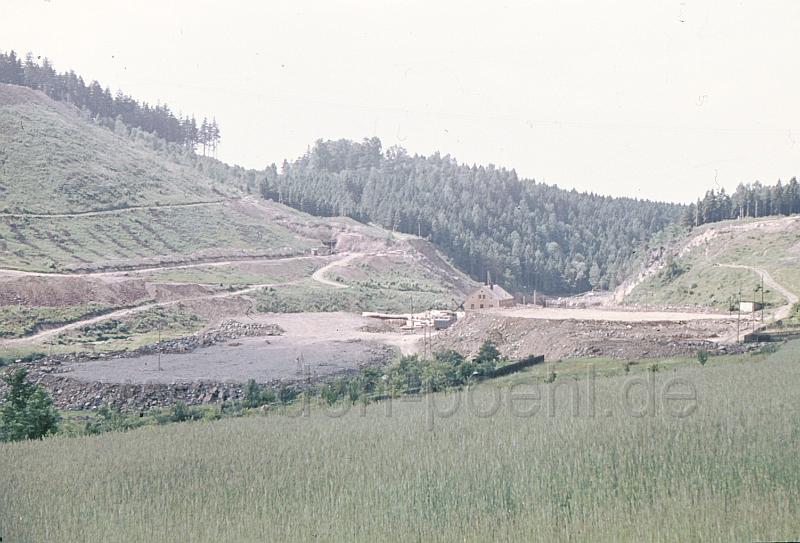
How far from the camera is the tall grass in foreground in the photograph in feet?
32.9

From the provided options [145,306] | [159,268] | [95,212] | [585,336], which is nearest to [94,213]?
[95,212]

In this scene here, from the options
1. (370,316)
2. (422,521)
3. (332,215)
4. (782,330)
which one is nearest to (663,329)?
(782,330)

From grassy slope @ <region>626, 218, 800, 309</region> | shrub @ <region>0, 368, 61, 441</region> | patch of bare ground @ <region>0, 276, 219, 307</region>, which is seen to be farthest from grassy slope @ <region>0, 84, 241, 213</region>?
shrub @ <region>0, 368, 61, 441</region>

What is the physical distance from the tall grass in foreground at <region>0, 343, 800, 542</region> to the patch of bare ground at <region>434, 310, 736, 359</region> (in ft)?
79.9

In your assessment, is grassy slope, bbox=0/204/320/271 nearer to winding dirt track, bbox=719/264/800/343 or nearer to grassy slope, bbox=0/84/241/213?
grassy slope, bbox=0/84/241/213

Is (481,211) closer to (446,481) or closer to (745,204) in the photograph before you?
(745,204)

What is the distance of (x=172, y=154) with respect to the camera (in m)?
150

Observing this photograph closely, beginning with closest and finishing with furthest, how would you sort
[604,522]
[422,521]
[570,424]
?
[604,522] → [422,521] → [570,424]

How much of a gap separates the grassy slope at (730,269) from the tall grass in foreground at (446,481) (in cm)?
5850

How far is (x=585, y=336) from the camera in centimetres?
4875

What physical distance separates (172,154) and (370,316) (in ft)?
272

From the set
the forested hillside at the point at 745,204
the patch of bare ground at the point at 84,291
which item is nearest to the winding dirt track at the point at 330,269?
the patch of bare ground at the point at 84,291

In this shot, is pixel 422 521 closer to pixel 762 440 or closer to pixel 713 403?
Answer: pixel 762 440

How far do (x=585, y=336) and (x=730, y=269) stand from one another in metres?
45.9
